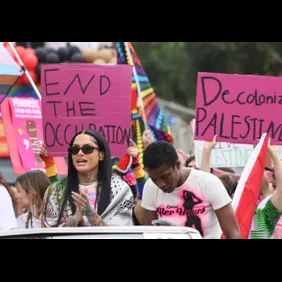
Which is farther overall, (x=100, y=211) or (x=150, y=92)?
(x=150, y=92)

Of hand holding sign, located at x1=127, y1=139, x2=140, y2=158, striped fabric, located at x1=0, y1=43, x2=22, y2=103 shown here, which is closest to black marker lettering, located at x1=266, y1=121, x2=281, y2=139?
hand holding sign, located at x1=127, y1=139, x2=140, y2=158

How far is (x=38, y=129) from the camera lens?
32.8 ft

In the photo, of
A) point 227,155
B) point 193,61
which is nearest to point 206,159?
point 227,155

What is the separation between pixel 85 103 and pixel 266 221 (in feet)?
7.14

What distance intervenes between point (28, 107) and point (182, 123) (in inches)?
799

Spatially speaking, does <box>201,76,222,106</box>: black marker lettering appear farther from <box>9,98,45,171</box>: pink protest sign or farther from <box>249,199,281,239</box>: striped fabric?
<box>9,98,45,171</box>: pink protest sign

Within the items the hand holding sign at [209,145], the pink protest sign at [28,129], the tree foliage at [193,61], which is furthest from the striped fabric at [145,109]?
the tree foliage at [193,61]

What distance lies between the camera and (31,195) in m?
7.66

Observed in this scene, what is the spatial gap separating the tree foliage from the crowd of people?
78.0 ft

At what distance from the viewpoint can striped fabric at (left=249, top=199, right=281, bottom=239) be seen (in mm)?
6430

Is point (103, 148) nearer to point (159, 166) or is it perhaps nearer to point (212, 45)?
point (159, 166)
